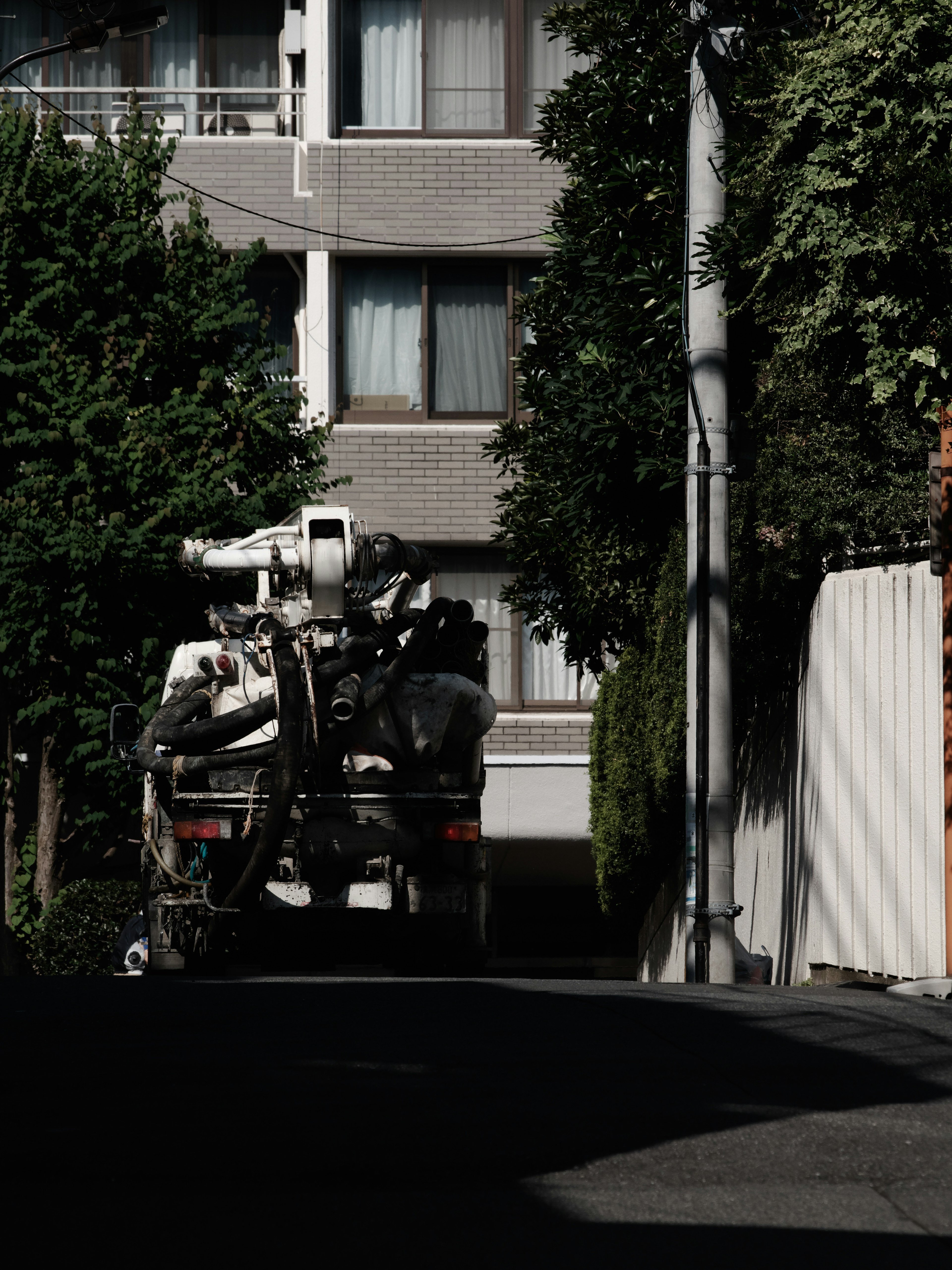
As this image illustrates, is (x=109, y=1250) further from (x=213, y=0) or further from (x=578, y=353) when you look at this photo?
(x=213, y=0)

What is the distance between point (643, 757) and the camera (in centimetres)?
1728

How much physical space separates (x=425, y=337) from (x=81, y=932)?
891cm

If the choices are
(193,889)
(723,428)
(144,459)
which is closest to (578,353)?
(723,428)

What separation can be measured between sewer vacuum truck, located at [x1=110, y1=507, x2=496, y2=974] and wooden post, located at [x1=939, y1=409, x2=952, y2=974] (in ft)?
10.5

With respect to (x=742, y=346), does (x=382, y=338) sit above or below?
above

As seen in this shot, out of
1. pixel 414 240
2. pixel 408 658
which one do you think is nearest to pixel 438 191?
pixel 414 240

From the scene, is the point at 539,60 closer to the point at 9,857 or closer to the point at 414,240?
the point at 414,240

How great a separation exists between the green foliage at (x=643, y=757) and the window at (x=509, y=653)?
2785mm

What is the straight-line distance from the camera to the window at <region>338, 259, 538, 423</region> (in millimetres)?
23078

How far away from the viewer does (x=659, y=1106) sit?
239 inches

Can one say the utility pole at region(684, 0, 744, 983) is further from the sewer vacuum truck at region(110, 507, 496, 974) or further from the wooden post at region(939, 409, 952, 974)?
the wooden post at region(939, 409, 952, 974)

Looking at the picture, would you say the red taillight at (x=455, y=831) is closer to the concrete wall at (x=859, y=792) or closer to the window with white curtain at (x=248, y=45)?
the concrete wall at (x=859, y=792)

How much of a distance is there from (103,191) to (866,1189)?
50.3 feet

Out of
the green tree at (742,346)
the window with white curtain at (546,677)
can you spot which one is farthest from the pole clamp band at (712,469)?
the window with white curtain at (546,677)
